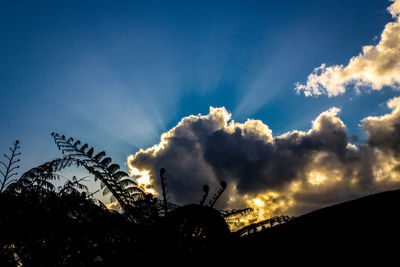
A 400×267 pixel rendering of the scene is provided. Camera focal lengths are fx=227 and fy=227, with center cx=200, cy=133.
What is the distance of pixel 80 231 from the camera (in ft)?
5.68

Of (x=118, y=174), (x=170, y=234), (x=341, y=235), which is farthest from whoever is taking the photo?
(x=118, y=174)

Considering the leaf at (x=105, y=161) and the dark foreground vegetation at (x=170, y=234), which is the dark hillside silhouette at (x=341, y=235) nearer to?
the dark foreground vegetation at (x=170, y=234)

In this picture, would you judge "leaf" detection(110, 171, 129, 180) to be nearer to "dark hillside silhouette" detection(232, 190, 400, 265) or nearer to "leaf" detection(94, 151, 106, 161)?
"leaf" detection(94, 151, 106, 161)

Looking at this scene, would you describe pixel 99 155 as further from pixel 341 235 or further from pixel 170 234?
pixel 341 235

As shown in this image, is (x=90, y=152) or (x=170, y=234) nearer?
(x=170, y=234)

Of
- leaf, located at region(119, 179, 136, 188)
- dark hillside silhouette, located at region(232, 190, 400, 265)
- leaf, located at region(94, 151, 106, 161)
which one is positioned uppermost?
leaf, located at region(94, 151, 106, 161)

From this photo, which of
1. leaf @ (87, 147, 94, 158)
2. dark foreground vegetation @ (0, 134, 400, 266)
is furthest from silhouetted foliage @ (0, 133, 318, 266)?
leaf @ (87, 147, 94, 158)

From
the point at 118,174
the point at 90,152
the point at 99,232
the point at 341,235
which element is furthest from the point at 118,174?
the point at 341,235

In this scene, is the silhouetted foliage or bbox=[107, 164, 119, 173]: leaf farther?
bbox=[107, 164, 119, 173]: leaf

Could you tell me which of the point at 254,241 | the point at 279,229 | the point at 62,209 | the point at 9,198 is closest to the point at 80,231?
the point at 62,209

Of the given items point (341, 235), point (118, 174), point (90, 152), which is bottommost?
point (341, 235)

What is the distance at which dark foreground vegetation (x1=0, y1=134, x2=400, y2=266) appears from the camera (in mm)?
961

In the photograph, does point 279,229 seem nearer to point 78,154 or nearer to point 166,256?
point 166,256

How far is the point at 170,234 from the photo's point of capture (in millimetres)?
1579
